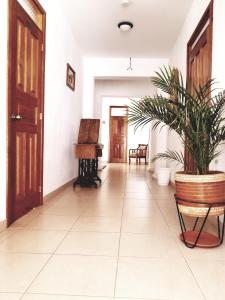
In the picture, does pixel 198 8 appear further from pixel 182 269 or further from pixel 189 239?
pixel 182 269

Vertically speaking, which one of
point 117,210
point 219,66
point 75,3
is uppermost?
point 75,3

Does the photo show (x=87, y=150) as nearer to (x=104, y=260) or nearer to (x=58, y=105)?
(x=58, y=105)

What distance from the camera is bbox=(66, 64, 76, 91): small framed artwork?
15.0 feet

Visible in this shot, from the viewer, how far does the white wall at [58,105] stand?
3.54 m

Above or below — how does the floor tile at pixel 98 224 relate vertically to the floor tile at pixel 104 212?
above

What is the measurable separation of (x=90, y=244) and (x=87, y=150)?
2.65 m

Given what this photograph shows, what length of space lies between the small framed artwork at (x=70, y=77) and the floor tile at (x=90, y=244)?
10.0 ft

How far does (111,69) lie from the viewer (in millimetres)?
6328

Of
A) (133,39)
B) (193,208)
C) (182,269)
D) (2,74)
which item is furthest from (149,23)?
(182,269)

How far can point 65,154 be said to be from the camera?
4.52m

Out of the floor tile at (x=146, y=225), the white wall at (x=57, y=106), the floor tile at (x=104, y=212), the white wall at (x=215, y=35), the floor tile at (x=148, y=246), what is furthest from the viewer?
the white wall at (x=57, y=106)

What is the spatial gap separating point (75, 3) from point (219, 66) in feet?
7.94

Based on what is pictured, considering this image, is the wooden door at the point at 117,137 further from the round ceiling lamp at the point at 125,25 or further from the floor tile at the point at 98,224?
the floor tile at the point at 98,224

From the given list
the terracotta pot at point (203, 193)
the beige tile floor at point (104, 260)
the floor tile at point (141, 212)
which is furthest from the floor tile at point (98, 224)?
the terracotta pot at point (203, 193)
